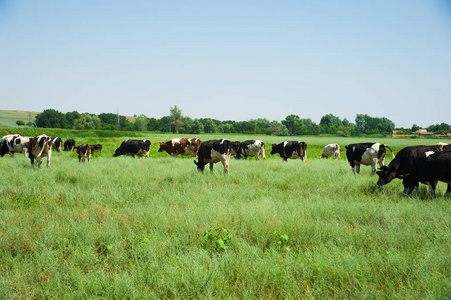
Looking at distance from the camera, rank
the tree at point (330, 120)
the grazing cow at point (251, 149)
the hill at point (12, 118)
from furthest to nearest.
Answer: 1. the tree at point (330, 120)
2. the hill at point (12, 118)
3. the grazing cow at point (251, 149)

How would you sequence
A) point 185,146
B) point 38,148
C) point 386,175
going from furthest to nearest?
1. point 185,146
2. point 38,148
3. point 386,175

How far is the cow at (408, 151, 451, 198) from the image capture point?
6316 mm

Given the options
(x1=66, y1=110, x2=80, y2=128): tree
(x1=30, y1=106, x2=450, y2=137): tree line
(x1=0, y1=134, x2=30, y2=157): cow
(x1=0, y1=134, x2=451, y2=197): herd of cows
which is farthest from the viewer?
(x1=66, y1=110, x2=80, y2=128): tree

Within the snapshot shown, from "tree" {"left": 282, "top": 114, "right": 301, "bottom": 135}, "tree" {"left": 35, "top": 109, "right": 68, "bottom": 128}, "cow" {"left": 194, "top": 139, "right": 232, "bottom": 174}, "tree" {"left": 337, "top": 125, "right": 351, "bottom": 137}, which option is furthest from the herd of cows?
"tree" {"left": 282, "top": 114, "right": 301, "bottom": 135}

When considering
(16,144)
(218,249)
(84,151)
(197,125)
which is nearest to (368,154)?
(218,249)

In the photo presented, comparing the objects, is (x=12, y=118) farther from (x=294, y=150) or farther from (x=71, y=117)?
(x=294, y=150)

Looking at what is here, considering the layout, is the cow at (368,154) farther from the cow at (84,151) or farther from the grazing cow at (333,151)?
the cow at (84,151)

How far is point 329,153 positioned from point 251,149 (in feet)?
24.4

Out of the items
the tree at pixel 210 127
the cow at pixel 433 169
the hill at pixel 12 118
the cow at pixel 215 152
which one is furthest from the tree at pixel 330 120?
the cow at pixel 433 169

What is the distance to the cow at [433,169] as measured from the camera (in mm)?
6316

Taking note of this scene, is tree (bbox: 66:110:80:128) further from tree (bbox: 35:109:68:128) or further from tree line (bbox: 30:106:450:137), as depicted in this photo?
tree (bbox: 35:109:68:128)

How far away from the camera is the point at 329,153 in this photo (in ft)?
70.2

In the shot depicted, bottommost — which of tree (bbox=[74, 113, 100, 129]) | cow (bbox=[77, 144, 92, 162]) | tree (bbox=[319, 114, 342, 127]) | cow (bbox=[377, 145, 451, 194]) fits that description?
cow (bbox=[77, 144, 92, 162])

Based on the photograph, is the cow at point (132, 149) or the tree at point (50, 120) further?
the tree at point (50, 120)
